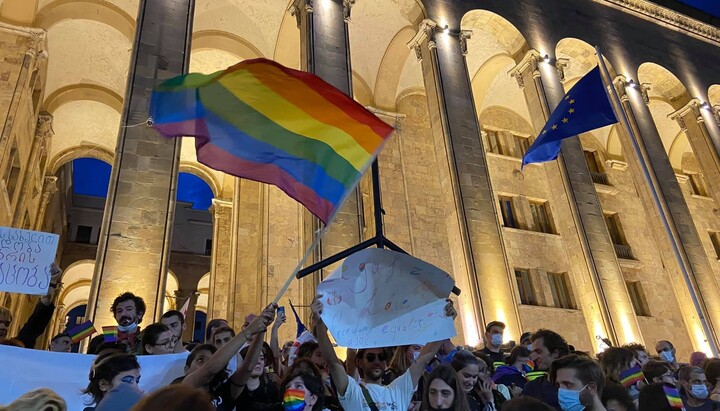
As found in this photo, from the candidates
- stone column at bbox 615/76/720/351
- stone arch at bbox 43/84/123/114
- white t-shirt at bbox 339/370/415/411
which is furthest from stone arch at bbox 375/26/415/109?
white t-shirt at bbox 339/370/415/411

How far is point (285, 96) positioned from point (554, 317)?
15.7 metres

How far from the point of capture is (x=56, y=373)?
434cm

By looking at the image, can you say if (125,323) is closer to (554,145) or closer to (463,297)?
(554,145)

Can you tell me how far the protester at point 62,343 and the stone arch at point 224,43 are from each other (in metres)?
14.3

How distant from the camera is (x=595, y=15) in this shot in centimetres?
2136

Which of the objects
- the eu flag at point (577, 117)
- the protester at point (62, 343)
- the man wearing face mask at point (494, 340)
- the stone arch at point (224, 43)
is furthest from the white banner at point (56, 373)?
the stone arch at point (224, 43)

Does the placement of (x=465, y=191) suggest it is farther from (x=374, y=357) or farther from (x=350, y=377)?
(x=350, y=377)

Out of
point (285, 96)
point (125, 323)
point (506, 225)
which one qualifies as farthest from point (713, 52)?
point (125, 323)

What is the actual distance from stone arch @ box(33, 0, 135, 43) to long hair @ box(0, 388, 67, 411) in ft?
51.0

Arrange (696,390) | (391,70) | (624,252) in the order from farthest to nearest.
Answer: (624,252) → (391,70) → (696,390)

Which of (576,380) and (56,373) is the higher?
(56,373)

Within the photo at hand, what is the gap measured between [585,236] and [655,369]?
A: 10048mm

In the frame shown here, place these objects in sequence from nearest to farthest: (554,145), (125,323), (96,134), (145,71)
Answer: (125,323) → (554,145) → (145,71) → (96,134)

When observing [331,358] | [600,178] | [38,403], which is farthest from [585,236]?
[38,403]
